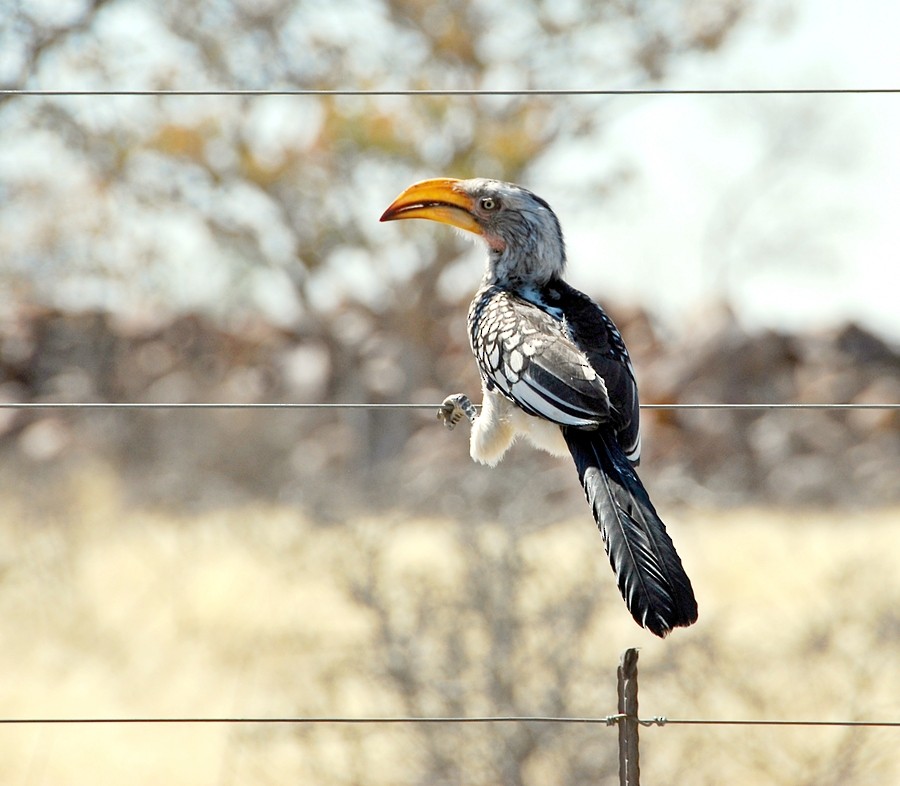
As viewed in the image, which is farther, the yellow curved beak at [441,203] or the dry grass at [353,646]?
the dry grass at [353,646]

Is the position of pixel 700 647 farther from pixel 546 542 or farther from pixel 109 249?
pixel 109 249

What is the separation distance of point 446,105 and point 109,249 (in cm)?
388

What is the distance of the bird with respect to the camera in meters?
2.88

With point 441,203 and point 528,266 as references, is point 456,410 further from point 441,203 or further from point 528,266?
point 441,203

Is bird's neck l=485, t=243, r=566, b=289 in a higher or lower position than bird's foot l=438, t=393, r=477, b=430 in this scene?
higher

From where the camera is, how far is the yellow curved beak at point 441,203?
3.89 m

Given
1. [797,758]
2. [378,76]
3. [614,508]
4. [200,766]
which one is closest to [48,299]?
[378,76]

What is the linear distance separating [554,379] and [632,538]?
0.54m

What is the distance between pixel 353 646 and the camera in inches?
247

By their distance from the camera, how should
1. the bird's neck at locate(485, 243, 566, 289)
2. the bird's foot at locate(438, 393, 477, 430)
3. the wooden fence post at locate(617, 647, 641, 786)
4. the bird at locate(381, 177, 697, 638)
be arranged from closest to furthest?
the wooden fence post at locate(617, 647, 641, 786) → the bird at locate(381, 177, 697, 638) → the bird's foot at locate(438, 393, 477, 430) → the bird's neck at locate(485, 243, 566, 289)

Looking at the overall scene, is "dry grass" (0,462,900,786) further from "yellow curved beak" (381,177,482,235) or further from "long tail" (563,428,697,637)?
"long tail" (563,428,697,637)

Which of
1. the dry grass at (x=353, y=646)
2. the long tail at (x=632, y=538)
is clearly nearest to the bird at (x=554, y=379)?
the long tail at (x=632, y=538)

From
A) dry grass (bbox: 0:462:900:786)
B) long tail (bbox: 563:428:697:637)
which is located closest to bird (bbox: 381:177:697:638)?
long tail (bbox: 563:428:697:637)

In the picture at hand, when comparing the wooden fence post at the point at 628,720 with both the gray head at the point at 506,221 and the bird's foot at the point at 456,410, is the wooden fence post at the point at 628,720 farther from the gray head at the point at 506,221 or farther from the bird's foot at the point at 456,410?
the gray head at the point at 506,221
